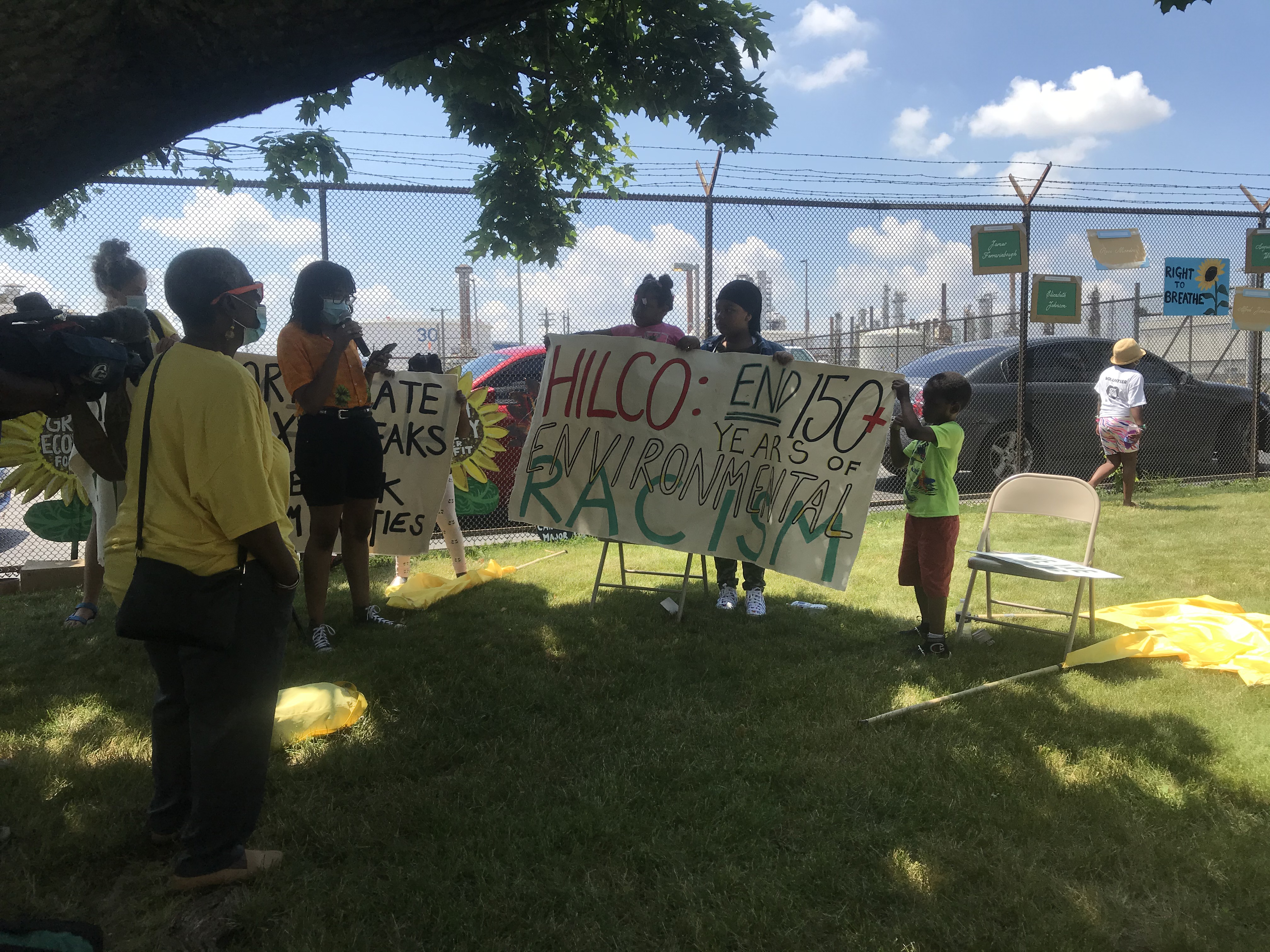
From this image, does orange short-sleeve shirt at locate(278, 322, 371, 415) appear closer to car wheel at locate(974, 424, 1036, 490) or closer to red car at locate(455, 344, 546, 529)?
red car at locate(455, 344, 546, 529)

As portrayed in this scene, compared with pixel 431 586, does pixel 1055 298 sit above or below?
above

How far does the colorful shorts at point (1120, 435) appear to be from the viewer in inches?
319

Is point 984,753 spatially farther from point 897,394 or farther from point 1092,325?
point 1092,325

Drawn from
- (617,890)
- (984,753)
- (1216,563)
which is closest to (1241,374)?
(1216,563)

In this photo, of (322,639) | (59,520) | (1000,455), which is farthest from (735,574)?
(1000,455)

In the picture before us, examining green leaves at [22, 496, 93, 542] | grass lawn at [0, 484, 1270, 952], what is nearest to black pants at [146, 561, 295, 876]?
grass lawn at [0, 484, 1270, 952]

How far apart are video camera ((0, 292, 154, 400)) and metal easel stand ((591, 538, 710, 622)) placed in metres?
2.74

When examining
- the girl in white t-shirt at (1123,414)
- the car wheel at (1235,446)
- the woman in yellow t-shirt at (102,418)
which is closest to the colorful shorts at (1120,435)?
the girl in white t-shirt at (1123,414)

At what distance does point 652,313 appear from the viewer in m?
4.76

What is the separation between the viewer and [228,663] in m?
2.13

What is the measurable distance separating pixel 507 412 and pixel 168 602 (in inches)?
195

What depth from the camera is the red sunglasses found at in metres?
2.12

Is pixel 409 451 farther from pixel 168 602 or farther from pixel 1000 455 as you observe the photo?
pixel 1000 455

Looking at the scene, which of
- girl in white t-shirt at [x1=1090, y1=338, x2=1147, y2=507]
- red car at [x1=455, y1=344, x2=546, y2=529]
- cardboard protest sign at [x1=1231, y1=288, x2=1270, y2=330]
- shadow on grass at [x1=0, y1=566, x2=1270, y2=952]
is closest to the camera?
shadow on grass at [x1=0, y1=566, x2=1270, y2=952]
